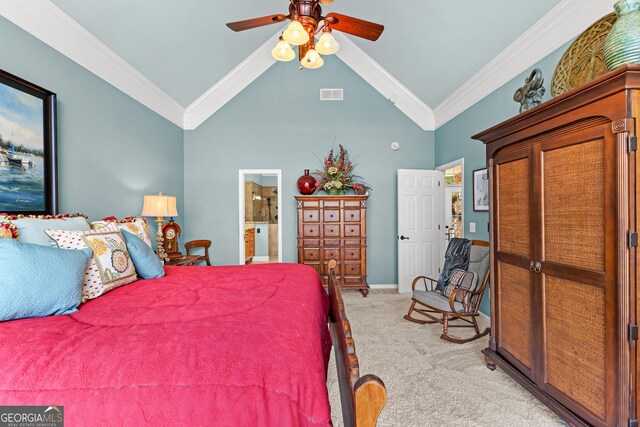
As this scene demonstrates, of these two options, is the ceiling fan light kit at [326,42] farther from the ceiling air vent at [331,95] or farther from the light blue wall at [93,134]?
the ceiling air vent at [331,95]

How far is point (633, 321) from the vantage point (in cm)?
132

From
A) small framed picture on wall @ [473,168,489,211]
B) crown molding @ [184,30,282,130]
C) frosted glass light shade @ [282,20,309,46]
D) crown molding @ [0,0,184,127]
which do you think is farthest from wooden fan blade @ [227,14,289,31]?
small framed picture on wall @ [473,168,489,211]

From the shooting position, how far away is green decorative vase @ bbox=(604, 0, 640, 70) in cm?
134

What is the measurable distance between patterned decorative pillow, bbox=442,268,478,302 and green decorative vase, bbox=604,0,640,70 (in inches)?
87.3

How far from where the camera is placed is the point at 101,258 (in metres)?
1.72

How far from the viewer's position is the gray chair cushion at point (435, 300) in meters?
3.02

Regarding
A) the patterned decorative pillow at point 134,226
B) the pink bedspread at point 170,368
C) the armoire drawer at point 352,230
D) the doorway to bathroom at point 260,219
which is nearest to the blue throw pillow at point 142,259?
the patterned decorative pillow at point 134,226

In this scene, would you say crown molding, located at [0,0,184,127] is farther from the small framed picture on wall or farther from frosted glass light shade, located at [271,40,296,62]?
the small framed picture on wall

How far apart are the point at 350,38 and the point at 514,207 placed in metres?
3.76

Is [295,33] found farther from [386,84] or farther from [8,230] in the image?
[386,84]

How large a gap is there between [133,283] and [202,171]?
3426mm

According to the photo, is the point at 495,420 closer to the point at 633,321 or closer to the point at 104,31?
the point at 633,321

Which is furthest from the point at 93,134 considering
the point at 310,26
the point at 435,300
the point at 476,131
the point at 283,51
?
the point at 476,131

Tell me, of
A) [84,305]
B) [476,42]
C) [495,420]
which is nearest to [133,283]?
[84,305]
